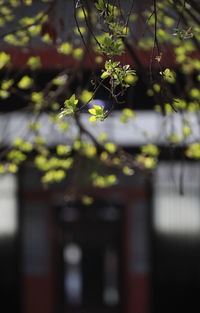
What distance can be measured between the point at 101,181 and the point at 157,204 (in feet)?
12.5

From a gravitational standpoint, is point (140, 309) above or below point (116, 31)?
below

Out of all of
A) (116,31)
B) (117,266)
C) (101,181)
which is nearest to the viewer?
(116,31)

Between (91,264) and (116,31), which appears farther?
(91,264)

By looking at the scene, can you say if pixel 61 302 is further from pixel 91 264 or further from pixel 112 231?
pixel 112 231

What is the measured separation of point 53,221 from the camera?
9789 millimetres

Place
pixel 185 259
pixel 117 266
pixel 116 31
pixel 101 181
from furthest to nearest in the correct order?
pixel 117 266
pixel 185 259
pixel 101 181
pixel 116 31

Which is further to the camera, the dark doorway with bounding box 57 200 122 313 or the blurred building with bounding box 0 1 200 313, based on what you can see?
the dark doorway with bounding box 57 200 122 313

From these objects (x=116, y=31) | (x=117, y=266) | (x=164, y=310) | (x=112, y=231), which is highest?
(x=116, y=31)

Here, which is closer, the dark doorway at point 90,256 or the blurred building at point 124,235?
the blurred building at point 124,235

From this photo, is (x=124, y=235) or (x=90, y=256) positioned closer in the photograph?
(x=124, y=235)

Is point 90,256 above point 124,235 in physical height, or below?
below

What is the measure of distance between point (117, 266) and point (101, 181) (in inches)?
175

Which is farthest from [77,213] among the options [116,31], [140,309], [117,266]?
[116,31]

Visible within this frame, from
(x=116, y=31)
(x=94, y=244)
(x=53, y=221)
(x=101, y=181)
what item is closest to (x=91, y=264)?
(x=94, y=244)
